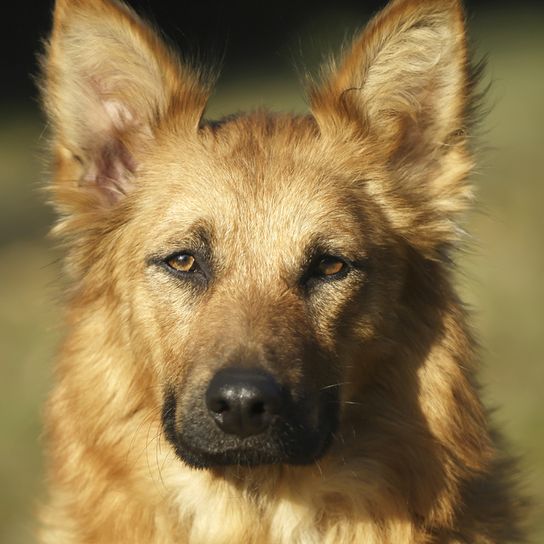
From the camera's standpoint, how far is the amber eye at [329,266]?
542cm

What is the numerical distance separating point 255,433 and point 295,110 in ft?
8.83

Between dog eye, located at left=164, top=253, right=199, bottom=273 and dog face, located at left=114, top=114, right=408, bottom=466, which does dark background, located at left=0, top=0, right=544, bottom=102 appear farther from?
dog eye, located at left=164, top=253, right=199, bottom=273

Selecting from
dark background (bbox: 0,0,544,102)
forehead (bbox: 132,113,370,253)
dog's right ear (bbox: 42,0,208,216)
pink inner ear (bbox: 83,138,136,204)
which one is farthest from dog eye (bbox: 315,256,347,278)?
dark background (bbox: 0,0,544,102)

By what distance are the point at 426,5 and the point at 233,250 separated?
152 cm

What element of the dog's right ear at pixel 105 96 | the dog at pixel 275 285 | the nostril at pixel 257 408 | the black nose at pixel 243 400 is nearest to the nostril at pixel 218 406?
the black nose at pixel 243 400

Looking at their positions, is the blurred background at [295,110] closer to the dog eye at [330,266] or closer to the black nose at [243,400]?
the dog eye at [330,266]

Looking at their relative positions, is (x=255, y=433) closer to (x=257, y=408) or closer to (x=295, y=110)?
(x=257, y=408)

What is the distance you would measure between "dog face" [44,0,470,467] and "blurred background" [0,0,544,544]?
344mm

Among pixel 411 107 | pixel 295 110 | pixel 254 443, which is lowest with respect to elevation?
pixel 254 443

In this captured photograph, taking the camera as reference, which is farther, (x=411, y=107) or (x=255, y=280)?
(x=411, y=107)

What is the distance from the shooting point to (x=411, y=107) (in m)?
5.78

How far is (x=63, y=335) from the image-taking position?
234 inches

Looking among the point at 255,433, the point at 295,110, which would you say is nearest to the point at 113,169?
the point at 295,110

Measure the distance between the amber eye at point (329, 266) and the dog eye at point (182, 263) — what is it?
1.97 ft
